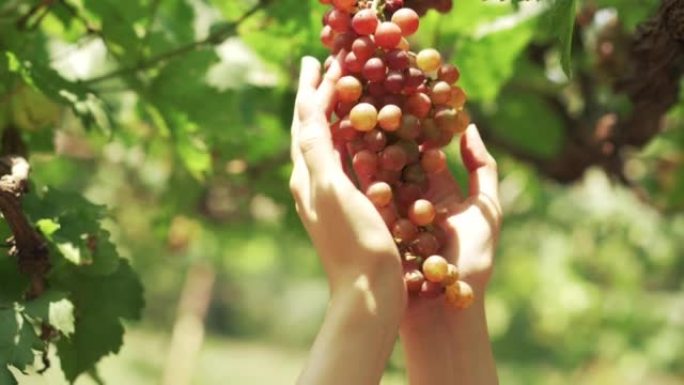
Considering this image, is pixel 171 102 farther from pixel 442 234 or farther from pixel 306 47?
pixel 442 234

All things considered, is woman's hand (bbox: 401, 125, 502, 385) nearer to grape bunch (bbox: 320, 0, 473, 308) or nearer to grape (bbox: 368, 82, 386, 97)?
grape bunch (bbox: 320, 0, 473, 308)

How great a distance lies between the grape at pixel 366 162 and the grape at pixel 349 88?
7 cm

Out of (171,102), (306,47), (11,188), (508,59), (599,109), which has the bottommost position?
(11,188)

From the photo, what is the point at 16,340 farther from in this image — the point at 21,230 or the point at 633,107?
the point at 633,107

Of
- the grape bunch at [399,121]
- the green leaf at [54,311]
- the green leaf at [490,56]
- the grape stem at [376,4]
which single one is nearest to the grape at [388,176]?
the grape bunch at [399,121]

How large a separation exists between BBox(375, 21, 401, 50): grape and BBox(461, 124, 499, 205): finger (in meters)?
0.25

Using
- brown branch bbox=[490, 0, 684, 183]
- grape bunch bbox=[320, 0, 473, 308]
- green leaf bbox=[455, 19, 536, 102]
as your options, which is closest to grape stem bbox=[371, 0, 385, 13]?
grape bunch bbox=[320, 0, 473, 308]

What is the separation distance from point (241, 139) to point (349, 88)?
0.90m

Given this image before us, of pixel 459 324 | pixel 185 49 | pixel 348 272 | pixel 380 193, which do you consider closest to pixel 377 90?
pixel 380 193

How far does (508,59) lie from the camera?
7.95ft

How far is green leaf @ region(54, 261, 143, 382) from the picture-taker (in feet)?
5.46

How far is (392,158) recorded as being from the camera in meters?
1.39

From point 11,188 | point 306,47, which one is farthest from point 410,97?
point 306,47

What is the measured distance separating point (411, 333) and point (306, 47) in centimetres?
81
